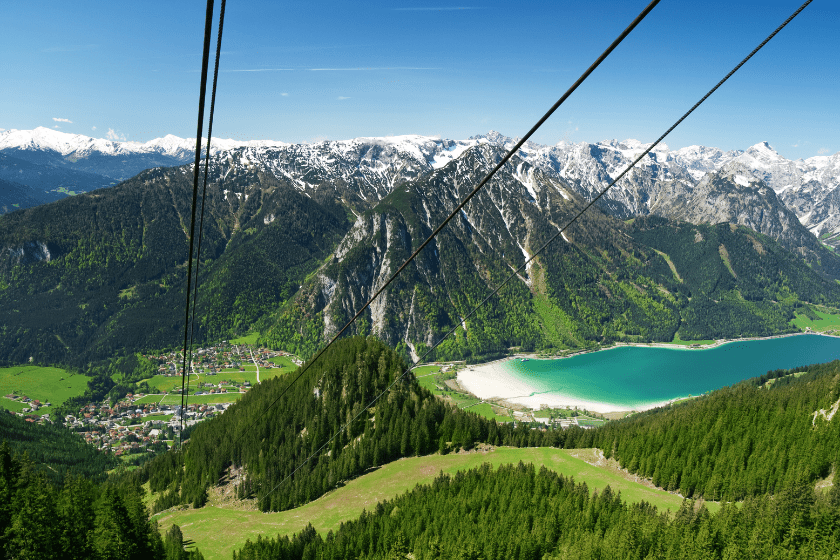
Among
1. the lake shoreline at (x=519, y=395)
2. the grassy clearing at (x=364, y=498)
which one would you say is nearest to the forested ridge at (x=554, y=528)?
the grassy clearing at (x=364, y=498)

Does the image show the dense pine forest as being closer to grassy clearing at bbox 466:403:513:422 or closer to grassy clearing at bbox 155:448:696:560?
grassy clearing at bbox 155:448:696:560

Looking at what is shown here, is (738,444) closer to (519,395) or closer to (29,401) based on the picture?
(519,395)

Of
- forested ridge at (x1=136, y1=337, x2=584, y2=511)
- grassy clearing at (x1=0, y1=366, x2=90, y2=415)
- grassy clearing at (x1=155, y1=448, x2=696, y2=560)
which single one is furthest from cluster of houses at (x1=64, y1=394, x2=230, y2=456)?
grassy clearing at (x1=155, y1=448, x2=696, y2=560)

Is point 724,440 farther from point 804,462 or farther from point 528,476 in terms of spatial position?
point 528,476

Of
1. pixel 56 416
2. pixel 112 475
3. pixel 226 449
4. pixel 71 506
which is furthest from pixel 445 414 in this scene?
pixel 56 416

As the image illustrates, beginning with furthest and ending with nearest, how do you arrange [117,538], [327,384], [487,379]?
[487,379], [327,384], [117,538]

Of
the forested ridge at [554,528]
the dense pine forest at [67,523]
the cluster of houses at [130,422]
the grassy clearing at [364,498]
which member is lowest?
the cluster of houses at [130,422]

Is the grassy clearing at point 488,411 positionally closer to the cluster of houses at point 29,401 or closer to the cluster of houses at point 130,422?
the cluster of houses at point 130,422
